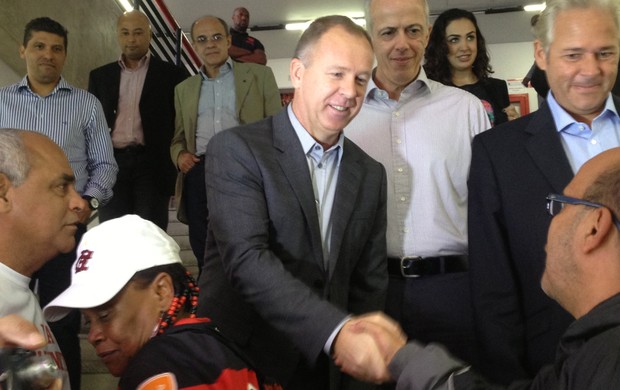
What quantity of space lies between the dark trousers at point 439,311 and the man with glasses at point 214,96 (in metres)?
2.26

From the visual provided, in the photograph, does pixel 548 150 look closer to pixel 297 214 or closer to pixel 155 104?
pixel 297 214

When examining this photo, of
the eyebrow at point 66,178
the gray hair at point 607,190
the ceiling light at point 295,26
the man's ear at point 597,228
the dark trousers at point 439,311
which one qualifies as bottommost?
the dark trousers at point 439,311

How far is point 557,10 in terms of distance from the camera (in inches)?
104

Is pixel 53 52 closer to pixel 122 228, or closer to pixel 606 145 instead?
pixel 122 228

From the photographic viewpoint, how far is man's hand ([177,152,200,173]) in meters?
4.62

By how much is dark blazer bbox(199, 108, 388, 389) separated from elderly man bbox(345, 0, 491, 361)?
29 centimetres

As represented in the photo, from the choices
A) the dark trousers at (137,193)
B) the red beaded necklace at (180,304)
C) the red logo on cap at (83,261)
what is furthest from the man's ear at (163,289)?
the dark trousers at (137,193)

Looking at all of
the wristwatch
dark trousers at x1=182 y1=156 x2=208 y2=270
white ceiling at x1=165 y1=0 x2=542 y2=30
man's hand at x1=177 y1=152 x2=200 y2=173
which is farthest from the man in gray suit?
white ceiling at x1=165 y1=0 x2=542 y2=30

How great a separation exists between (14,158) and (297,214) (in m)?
0.81

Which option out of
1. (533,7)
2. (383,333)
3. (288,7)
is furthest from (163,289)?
(533,7)

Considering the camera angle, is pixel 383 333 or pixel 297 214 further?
pixel 297 214

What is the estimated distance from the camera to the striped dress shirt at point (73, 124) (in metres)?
3.95

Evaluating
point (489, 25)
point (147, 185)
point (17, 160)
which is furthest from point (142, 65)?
point (489, 25)

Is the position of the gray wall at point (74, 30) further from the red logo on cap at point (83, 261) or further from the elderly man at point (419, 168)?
the red logo on cap at point (83, 261)
